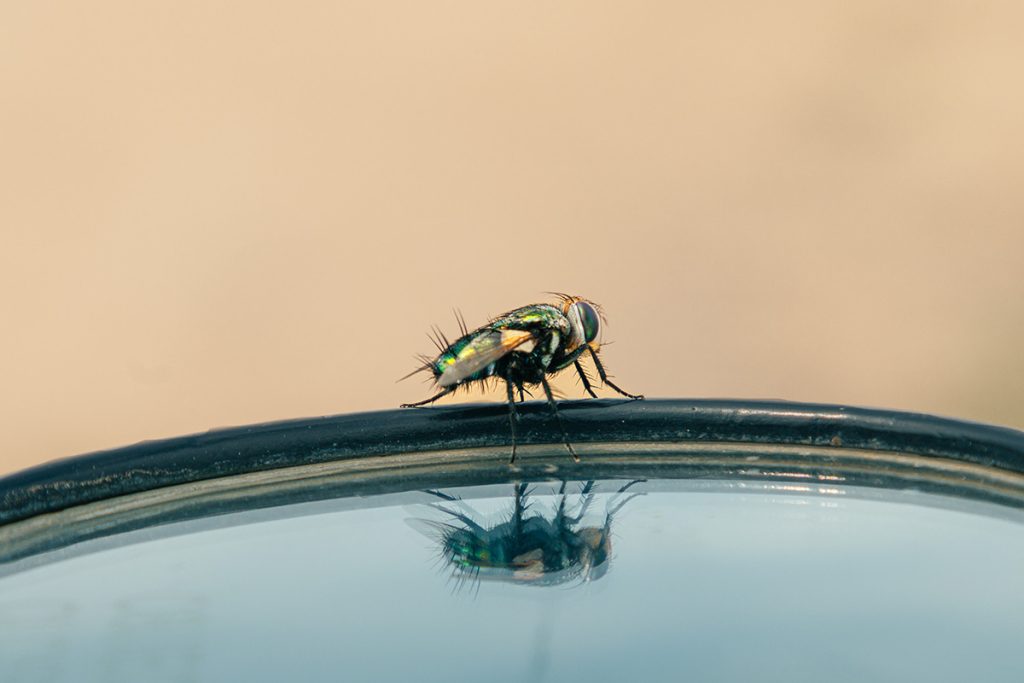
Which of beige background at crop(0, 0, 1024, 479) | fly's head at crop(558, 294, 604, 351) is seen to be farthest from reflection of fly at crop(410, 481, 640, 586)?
beige background at crop(0, 0, 1024, 479)

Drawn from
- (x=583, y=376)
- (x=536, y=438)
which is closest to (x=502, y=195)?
(x=583, y=376)

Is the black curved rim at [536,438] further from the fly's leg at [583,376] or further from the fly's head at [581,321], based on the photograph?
the fly's leg at [583,376]

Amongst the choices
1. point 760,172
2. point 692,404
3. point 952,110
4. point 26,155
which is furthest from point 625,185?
point 692,404

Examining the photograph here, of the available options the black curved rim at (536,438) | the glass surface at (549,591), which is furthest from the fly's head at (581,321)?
the glass surface at (549,591)

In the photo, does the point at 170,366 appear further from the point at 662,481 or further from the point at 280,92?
the point at 662,481

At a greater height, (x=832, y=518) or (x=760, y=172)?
(x=760, y=172)

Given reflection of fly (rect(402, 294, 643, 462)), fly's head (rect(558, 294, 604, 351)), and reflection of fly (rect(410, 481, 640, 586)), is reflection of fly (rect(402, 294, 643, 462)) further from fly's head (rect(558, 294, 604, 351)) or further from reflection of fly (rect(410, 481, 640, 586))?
reflection of fly (rect(410, 481, 640, 586))
